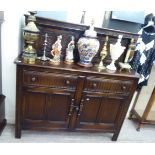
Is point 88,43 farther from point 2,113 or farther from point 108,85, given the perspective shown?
point 2,113

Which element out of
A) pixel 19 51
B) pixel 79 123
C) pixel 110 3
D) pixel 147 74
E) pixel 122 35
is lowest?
pixel 79 123

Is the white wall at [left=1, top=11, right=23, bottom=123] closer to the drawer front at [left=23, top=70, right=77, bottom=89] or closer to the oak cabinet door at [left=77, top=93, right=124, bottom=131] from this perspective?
the drawer front at [left=23, top=70, right=77, bottom=89]

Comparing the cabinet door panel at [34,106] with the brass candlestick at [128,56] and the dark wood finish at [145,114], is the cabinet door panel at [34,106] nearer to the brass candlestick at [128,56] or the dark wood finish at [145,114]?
the brass candlestick at [128,56]

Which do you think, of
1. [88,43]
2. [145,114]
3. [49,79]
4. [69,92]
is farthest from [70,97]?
[145,114]

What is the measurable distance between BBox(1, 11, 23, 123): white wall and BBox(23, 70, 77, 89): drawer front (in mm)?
276

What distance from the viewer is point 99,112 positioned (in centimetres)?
158

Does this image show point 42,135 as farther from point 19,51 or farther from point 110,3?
point 110,3

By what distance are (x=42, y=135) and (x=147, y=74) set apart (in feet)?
4.11

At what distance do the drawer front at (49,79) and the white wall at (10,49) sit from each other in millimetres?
276

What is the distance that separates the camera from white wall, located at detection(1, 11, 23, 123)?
138 centimetres

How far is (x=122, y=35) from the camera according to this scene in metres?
1.57

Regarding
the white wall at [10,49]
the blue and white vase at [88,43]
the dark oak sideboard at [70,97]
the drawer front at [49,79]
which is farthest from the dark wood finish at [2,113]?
the blue and white vase at [88,43]

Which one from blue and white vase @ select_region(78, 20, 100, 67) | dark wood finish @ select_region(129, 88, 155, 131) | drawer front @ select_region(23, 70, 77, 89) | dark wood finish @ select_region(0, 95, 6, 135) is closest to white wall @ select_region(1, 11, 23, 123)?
dark wood finish @ select_region(0, 95, 6, 135)
